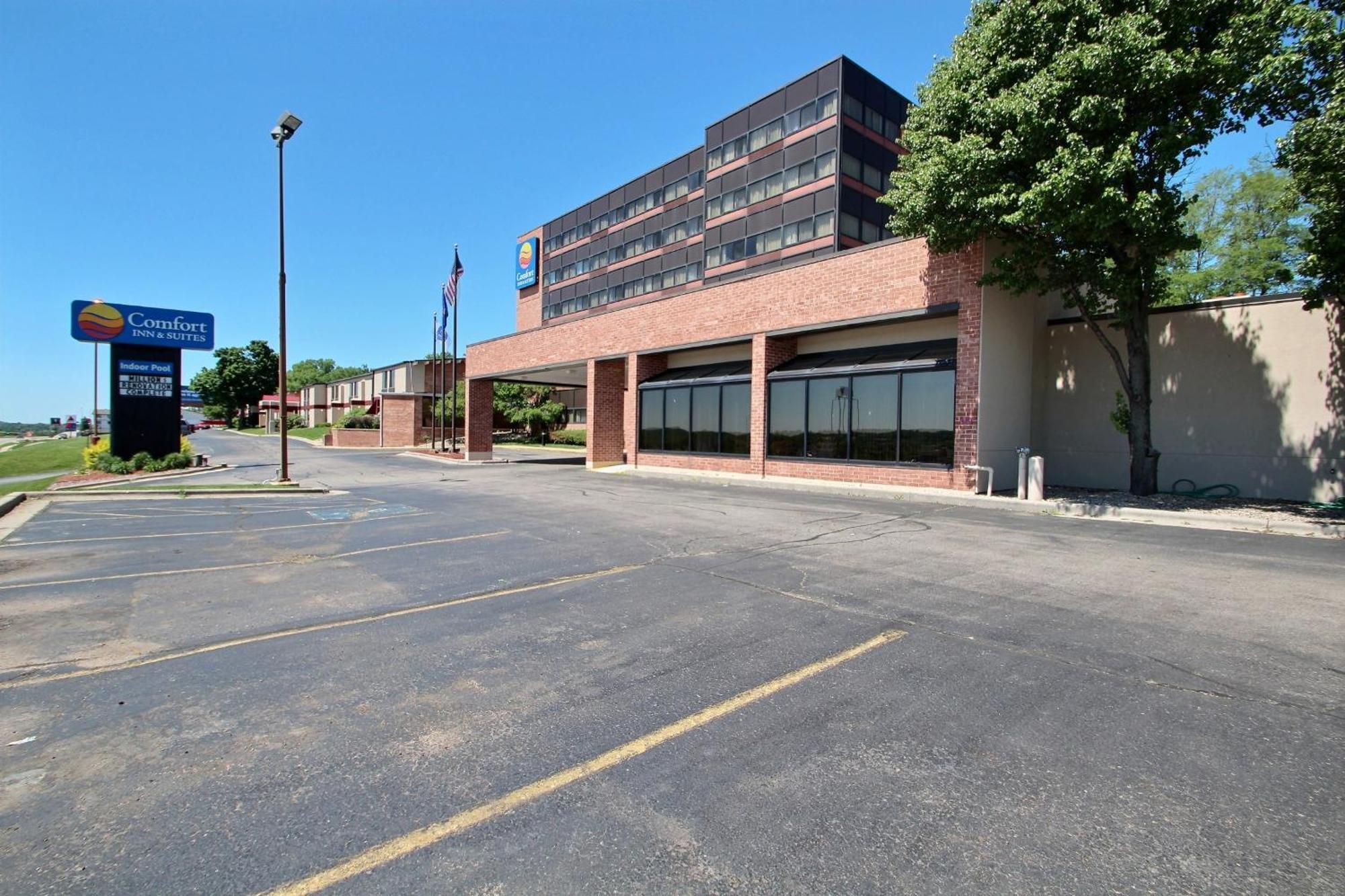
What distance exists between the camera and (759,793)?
288 cm

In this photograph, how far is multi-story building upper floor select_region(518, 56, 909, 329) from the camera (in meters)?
39.0

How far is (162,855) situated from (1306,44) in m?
16.4

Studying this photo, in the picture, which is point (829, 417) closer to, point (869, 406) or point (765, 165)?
point (869, 406)

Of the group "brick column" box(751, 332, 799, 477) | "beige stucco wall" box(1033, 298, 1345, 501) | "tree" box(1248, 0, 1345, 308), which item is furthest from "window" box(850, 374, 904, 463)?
"tree" box(1248, 0, 1345, 308)

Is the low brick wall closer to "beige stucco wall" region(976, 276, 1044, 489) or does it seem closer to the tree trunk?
"beige stucco wall" region(976, 276, 1044, 489)

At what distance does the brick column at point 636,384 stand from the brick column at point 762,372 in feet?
17.8

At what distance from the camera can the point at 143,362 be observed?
22672 millimetres

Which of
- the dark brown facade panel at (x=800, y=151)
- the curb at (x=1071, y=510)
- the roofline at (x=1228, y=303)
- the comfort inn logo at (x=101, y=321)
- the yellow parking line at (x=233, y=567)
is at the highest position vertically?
the dark brown facade panel at (x=800, y=151)

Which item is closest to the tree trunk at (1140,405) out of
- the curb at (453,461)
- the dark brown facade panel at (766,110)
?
the curb at (453,461)

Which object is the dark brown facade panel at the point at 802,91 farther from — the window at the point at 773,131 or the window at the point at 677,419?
the window at the point at 677,419

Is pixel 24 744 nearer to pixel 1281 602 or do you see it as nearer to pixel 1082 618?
pixel 1082 618

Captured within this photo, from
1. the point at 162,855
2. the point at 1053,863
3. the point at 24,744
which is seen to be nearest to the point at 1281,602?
the point at 1053,863

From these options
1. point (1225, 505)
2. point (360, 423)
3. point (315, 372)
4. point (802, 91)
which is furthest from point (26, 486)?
point (315, 372)

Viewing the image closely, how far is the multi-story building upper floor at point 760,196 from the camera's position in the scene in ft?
128
